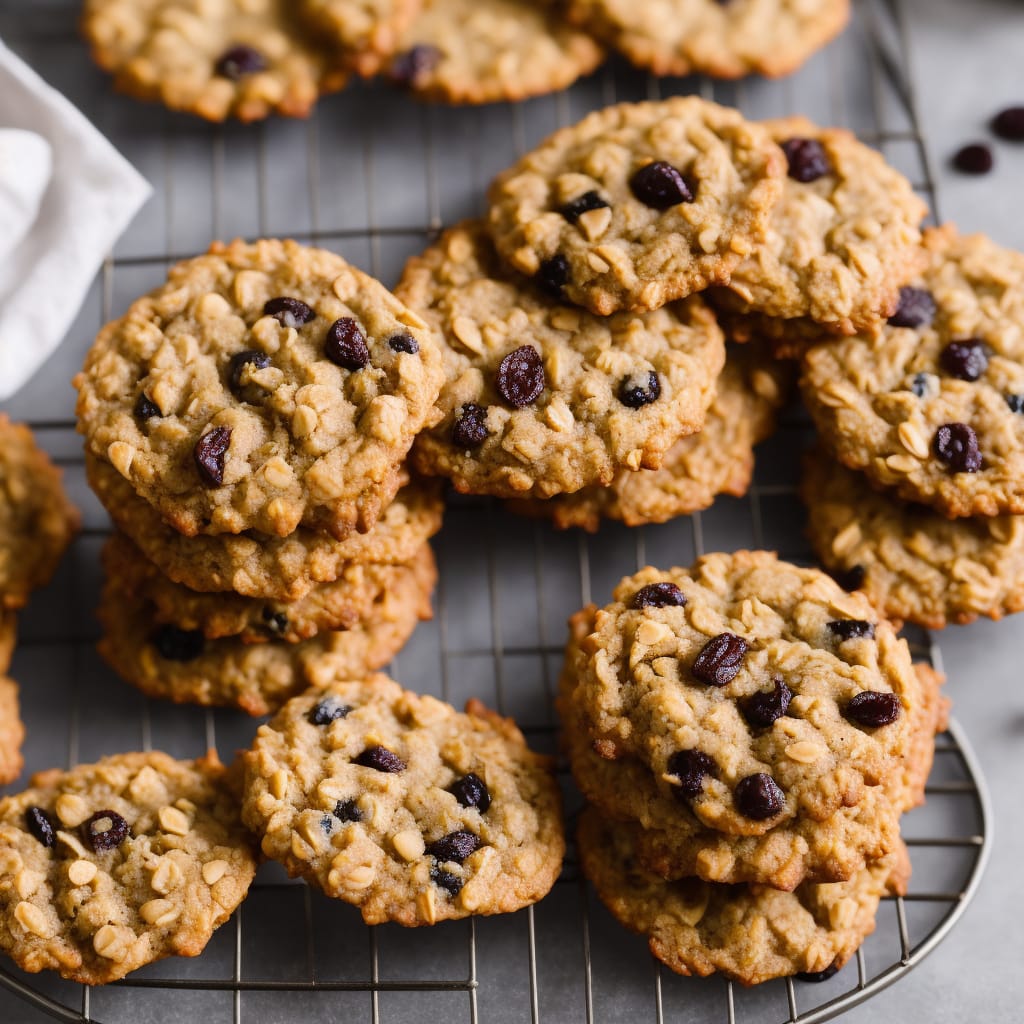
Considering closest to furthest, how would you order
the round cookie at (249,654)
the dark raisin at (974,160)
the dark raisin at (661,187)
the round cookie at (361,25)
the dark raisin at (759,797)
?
the dark raisin at (759,797), the dark raisin at (661,187), the round cookie at (249,654), the round cookie at (361,25), the dark raisin at (974,160)

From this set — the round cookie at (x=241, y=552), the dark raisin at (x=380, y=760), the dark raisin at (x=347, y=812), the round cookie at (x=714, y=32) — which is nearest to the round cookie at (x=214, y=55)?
the round cookie at (x=714, y=32)

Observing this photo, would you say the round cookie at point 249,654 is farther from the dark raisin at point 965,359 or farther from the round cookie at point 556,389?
the dark raisin at point 965,359

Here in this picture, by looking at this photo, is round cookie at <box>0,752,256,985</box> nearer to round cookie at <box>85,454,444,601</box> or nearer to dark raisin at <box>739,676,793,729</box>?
round cookie at <box>85,454,444,601</box>

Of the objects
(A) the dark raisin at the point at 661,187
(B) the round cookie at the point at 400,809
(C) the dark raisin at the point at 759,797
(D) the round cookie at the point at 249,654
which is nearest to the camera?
(C) the dark raisin at the point at 759,797

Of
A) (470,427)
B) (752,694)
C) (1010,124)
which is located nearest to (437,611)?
(470,427)

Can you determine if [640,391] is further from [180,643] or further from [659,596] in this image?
[180,643]

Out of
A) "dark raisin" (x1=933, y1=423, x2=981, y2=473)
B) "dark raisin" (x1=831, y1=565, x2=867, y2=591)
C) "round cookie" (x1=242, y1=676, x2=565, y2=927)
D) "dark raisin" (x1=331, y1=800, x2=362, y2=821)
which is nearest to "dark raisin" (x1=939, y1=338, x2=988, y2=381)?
"dark raisin" (x1=933, y1=423, x2=981, y2=473)
